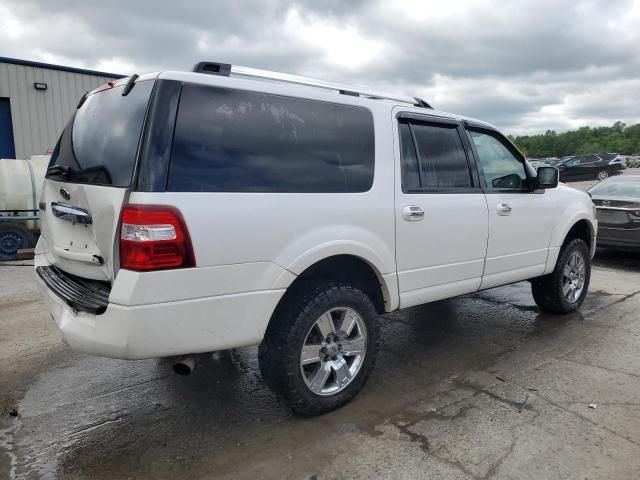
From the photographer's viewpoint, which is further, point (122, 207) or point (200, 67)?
point (200, 67)

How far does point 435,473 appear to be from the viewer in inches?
102

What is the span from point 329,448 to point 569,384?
75.1 inches

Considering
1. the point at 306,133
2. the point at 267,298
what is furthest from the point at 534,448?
the point at 306,133

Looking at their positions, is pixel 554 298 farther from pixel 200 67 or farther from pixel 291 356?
pixel 200 67

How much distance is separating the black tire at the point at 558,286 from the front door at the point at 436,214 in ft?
4.70

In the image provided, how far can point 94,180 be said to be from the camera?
2695 mm

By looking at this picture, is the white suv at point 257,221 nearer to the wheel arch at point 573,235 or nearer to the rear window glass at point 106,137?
the rear window glass at point 106,137

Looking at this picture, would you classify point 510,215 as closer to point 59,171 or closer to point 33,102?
point 59,171

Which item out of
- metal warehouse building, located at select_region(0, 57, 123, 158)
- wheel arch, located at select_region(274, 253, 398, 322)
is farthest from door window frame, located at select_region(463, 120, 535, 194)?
metal warehouse building, located at select_region(0, 57, 123, 158)

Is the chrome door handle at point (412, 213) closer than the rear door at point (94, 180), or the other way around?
the rear door at point (94, 180)

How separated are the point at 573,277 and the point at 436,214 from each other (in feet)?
8.37

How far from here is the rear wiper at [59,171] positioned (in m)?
3.00

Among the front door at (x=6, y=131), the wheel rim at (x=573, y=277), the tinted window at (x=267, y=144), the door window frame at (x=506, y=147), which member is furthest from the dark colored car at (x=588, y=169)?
the tinted window at (x=267, y=144)

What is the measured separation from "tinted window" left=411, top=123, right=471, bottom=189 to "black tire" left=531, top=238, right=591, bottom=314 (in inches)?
68.6
